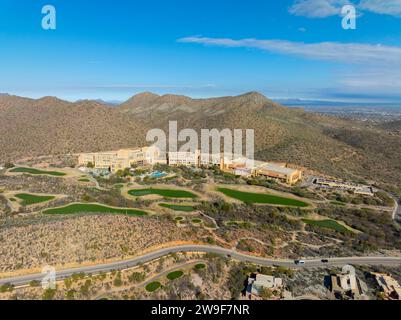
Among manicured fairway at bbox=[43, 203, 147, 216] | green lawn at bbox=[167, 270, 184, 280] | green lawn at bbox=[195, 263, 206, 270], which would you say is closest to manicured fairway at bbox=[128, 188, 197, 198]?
manicured fairway at bbox=[43, 203, 147, 216]

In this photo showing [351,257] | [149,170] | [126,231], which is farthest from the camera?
[149,170]

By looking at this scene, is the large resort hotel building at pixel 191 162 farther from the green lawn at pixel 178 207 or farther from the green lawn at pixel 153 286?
the green lawn at pixel 153 286

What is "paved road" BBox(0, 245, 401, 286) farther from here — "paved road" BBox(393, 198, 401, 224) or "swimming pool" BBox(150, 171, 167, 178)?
"swimming pool" BBox(150, 171, 167, 178)

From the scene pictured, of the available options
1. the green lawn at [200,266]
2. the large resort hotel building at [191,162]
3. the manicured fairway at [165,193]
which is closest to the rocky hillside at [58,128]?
the large resort hotel building at [191,162]
